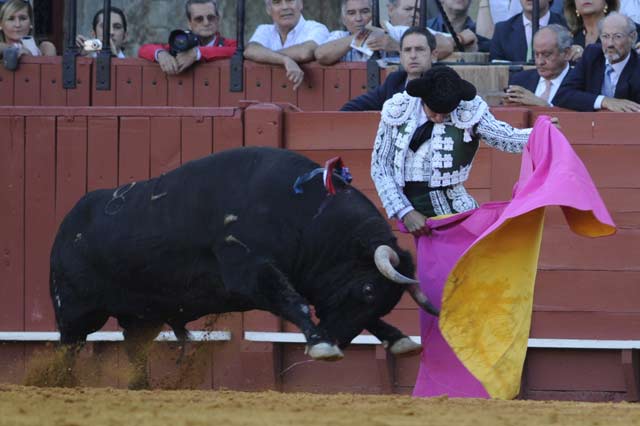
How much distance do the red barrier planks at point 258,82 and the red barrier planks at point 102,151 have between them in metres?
0.81

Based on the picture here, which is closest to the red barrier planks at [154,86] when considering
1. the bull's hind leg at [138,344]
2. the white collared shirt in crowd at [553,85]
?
the bull's hind leg at [138,344]

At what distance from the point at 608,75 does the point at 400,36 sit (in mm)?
1347

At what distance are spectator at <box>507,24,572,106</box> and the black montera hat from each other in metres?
1.91

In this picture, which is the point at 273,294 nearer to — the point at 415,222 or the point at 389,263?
the point at 389,263

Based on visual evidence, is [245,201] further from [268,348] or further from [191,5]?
[191,5]

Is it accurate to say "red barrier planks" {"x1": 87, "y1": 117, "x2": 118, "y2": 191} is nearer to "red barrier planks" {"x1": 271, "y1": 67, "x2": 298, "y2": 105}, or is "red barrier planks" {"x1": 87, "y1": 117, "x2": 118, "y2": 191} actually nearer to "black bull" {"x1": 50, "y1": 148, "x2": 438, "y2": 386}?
"red barrier planks" {"x1": 271, "y1": 67, "x2": 298, "y2": 105}

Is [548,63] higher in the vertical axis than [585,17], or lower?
lower

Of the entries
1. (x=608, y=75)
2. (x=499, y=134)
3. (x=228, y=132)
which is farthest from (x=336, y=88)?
(x=499, y=134)

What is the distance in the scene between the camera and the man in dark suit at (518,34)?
8.89m

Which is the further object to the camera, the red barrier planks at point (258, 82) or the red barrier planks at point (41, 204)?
the red barrier planks at point (258, 82)

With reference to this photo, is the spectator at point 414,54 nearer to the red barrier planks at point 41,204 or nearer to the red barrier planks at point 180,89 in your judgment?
the red barrier planks at point 180,89

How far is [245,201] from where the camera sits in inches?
265

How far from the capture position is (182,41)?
8.94 metres

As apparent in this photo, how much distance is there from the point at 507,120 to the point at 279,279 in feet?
7.02
